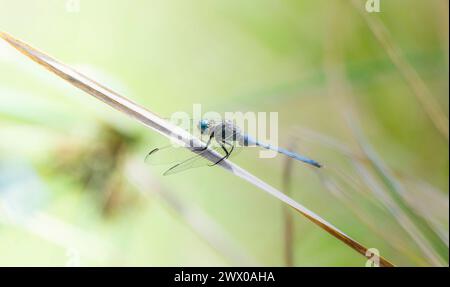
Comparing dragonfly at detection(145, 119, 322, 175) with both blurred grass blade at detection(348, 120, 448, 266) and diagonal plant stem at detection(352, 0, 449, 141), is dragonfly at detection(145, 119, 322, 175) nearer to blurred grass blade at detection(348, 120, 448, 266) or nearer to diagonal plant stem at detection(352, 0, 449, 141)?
blurred grass blade at detection(348, 120, 448, 266)

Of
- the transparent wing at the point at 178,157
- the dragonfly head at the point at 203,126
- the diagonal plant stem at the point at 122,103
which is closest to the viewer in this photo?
the diagonal plant stem at the point at 122,103

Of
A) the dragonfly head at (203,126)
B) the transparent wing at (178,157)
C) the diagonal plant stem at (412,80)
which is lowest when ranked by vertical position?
the transparent wing at (178,157)

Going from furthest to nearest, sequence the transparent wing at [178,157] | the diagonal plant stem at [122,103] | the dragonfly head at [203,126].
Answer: the dragonfly head at [203,126] → the transparent wing at [178,157] → the diagonal plant stem at [122,103]

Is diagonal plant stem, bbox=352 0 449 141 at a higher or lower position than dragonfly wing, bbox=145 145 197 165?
higher

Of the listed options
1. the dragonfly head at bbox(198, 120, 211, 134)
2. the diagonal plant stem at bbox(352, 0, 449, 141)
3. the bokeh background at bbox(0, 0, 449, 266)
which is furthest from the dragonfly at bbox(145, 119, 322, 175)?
the diagonal plant stem at bbox(352, 0, 449, 141)

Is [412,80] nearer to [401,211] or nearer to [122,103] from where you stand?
[401,211]

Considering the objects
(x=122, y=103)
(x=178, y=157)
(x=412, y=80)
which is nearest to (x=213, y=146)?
(x=178, y=157)

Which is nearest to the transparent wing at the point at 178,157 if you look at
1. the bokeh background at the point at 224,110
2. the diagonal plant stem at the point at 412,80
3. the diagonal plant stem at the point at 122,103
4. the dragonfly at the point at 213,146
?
the dragonfly at the point at 213,146

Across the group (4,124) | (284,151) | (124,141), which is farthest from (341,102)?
(4,124)

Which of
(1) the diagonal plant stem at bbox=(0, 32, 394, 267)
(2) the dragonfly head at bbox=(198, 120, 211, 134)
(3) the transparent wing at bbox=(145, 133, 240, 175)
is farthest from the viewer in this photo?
(2) the dragonfly head at bbox=(198, 120, 211, 134)

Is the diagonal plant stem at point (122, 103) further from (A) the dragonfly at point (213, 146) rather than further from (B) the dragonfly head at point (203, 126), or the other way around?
(B) the dragonfly head at point (203, 126)
